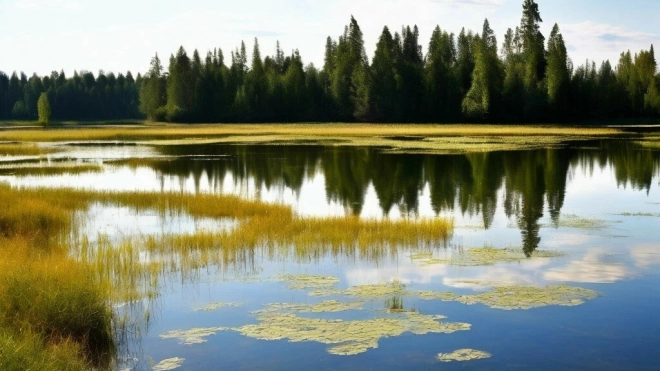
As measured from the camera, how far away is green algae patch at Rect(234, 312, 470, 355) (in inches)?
451

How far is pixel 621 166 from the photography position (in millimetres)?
41312

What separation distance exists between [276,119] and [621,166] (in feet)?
297

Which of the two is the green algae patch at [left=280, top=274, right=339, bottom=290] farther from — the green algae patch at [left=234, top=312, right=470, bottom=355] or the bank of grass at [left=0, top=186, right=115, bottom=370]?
the bank of grass at [left=0, top=186, right=115, bottom=370]

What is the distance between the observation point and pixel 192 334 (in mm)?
11945

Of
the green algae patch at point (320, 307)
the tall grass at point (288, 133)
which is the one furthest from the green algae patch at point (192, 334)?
the tall grass at point (288, 133)

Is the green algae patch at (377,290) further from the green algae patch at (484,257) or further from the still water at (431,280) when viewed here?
the green algae patch at (484,257)

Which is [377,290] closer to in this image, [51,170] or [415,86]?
[51,170]

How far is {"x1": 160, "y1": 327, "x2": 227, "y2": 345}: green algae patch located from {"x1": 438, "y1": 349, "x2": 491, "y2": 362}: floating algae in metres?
3.60

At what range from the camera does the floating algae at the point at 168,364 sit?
10.4 m

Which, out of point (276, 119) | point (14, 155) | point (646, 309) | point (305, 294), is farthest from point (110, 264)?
point (276, 119)

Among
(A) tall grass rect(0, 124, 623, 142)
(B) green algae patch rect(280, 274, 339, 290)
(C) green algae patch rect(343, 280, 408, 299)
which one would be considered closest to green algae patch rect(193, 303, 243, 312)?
(B) green algae patch rect(280, 274, 339, 290)

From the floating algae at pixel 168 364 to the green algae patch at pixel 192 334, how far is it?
0.76m

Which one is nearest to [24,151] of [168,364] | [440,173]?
[440,173]

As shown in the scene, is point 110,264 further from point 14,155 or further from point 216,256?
point 14,155
